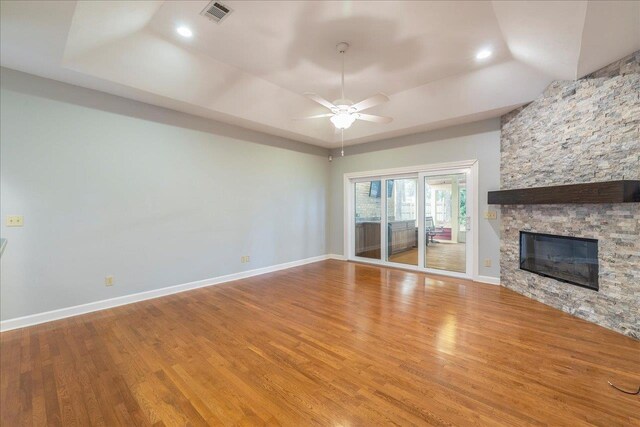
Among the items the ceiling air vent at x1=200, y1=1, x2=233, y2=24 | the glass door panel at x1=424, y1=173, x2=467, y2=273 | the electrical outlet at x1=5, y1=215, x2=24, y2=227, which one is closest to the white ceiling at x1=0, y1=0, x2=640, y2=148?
the ceiling air vent at x1=200, y1=1, x2=233, y2=24

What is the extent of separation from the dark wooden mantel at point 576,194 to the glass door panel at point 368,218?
2520 millimetres

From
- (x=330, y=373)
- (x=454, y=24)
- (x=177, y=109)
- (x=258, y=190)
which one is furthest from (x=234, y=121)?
(x=330, y=373)

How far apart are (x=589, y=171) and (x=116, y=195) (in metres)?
6.08

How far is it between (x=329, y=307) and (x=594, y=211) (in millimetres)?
3411

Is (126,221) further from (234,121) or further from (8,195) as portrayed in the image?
(234,121)

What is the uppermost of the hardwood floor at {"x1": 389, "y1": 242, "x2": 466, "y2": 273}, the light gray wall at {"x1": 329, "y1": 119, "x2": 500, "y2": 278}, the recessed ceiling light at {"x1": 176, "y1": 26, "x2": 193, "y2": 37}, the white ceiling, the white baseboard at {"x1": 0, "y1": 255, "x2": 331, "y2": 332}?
the recessed ceiling light at {"x1": 176, "y1": 26, "x2": 193, "y2": 37}

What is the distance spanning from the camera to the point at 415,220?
220 inches

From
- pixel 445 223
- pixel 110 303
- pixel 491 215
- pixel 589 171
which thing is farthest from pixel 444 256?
pixel 110 303

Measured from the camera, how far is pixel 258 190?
5.38 metres

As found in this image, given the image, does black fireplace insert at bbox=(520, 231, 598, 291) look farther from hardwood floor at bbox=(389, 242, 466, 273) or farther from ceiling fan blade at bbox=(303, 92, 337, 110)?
ceiling fan blade at bbox=(303, 92, 337, 110)

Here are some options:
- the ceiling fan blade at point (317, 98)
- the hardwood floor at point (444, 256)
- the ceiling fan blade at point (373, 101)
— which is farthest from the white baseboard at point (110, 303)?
the ceiling fan blade at point (373, 101)

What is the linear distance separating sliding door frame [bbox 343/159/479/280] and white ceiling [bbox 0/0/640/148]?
0.93m

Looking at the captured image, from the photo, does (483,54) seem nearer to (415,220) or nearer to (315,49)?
(315,49)

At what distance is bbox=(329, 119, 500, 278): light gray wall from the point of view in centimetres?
457
